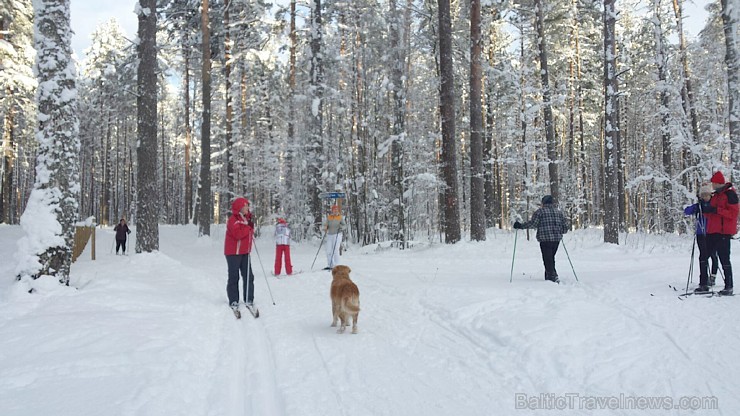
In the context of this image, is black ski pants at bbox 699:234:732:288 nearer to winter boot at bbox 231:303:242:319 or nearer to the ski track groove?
the ski track groove

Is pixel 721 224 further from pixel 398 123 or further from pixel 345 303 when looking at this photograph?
pixel 398 123

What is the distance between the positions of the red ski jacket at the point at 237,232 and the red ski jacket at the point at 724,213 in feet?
26.6

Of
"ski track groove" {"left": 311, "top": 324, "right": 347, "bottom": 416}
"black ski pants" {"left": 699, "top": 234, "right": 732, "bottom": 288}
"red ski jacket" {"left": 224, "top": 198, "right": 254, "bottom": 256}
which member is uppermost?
"red ski jacket" {"left": 224, "top": 198, "right": 254, "bottom": 256}

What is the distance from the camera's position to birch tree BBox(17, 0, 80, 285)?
748cm

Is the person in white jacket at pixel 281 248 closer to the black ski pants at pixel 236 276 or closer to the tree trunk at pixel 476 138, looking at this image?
the black ski pants at pixel 236 276

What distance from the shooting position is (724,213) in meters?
7.22

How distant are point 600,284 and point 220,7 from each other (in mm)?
23173

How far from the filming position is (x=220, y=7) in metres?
23.5

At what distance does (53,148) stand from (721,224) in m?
11.7

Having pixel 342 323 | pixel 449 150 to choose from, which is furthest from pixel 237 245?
pixel 449 150

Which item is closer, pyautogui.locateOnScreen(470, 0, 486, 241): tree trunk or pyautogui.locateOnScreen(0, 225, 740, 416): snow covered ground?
pyautogui.locateOnScreen(0, 225, 740, 416): snow covered ground

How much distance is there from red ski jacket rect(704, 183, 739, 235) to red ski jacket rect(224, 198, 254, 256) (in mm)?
8108

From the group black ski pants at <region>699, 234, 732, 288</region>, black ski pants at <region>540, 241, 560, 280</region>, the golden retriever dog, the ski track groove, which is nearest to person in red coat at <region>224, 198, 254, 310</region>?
the golden retriever dog

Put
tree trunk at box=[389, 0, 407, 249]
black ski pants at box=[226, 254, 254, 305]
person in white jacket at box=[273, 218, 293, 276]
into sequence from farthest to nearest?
tree trunk at box=[389, 0, 407, 249]
person in white jacket at box=[273, 218, 293, 276]
black ski pants at box=[226, 254, 254, 305]
